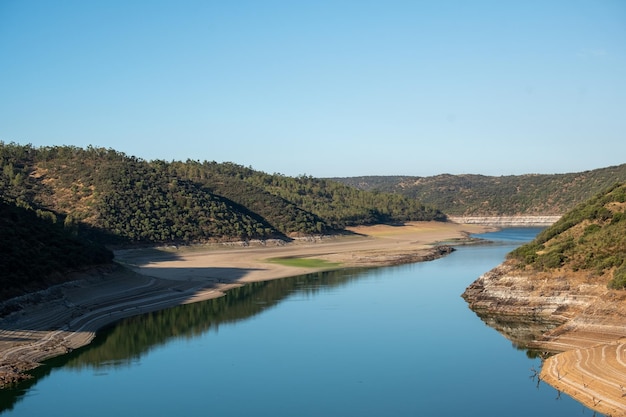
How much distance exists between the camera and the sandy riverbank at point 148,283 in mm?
41125

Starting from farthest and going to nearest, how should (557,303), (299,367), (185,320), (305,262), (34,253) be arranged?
(305,262), (34,253), (185,320), (557,303), (299,367)

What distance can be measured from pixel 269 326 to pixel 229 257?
155 ft

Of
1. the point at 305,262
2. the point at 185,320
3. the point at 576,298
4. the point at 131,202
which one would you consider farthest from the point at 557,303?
the point at 131,202

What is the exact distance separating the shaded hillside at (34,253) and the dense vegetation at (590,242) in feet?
119

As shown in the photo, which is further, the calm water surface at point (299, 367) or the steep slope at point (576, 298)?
the steep slope at point (576, 298)

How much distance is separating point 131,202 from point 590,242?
72.5m

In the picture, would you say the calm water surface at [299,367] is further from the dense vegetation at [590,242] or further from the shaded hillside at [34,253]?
the dense vegetation at [590,242]

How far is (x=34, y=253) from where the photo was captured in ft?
170

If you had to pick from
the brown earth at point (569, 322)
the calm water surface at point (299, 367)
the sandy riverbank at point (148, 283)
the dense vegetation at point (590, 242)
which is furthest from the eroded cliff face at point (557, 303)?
the sandy riverbank at point (148, 283)

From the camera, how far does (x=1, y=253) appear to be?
47938 millimetres

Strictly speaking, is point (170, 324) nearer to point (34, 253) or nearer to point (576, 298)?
point (34, 253)

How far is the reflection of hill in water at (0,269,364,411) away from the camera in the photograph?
38.1 meters

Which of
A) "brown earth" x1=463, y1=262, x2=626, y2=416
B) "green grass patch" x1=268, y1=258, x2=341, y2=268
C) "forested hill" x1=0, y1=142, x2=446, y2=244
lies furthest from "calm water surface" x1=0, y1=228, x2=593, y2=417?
"forested hill" x1=0, y1=142, x2=446, y2=244

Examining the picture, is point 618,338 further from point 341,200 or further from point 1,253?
point 341,200
